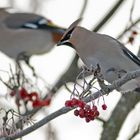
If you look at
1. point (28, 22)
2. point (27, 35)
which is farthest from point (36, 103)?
point (28, 22)

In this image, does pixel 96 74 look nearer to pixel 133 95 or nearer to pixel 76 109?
pixel 76 109

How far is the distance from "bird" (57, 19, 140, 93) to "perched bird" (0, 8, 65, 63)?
2.02 metres

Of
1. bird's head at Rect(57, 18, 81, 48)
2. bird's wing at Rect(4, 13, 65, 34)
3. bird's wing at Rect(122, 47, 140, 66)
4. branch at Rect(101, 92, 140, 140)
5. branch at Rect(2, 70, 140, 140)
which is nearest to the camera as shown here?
branch at Rect(2, 70, 140, 140)

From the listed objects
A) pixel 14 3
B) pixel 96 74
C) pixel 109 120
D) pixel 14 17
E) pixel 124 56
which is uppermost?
pixel 96 74

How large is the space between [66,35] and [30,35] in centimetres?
269

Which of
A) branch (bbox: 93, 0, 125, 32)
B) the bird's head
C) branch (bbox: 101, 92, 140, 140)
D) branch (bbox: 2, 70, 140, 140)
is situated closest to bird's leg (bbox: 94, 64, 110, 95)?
branch (bbox: 2, 70, 140, 140)

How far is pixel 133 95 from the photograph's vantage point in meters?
3.53

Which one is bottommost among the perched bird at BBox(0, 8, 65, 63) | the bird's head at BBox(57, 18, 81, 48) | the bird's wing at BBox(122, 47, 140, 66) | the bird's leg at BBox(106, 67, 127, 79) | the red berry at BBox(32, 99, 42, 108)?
the perched bird at BBox(0, 8, 65, 63)

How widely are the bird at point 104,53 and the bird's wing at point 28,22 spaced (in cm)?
207

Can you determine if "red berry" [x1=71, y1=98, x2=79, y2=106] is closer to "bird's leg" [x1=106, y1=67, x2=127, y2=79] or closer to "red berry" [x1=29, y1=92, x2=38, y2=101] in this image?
"bird's leg" [x1=106, y1=67, x2=127, y2=79]

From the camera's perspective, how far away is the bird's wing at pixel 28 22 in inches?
240

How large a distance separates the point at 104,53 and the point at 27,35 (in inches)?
109

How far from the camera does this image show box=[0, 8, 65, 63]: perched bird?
5.99m

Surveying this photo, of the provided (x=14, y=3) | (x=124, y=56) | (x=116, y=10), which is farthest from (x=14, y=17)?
Answer: (x=124, y=56)
